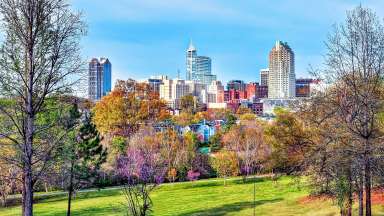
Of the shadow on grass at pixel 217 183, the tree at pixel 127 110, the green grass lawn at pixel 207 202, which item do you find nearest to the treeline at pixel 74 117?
the green grass lawn at pixel 207 202

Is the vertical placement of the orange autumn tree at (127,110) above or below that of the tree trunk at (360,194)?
above

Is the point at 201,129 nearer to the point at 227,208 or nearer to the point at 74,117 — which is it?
the point at 227,208

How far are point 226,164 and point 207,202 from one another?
1378 cm

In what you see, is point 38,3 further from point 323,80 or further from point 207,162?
point 207,162

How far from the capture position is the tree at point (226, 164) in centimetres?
4984

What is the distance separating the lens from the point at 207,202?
120 feet

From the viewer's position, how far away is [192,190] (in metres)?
44.9

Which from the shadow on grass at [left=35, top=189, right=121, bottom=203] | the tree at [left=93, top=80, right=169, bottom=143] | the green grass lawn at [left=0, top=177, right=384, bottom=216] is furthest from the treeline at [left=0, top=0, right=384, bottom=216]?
the tree at [left=93, top=80, right=169, bottom=143]

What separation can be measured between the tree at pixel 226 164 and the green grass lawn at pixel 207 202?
59.2 inches

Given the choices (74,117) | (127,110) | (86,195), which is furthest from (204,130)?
(74,117)

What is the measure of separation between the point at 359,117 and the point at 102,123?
2045 inches

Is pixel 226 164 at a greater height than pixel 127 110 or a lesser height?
lesser

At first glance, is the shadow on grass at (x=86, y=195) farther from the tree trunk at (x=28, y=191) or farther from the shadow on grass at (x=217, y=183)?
the tree trunk at (x=28, y=191)

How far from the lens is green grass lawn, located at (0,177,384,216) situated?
29.4 metres
